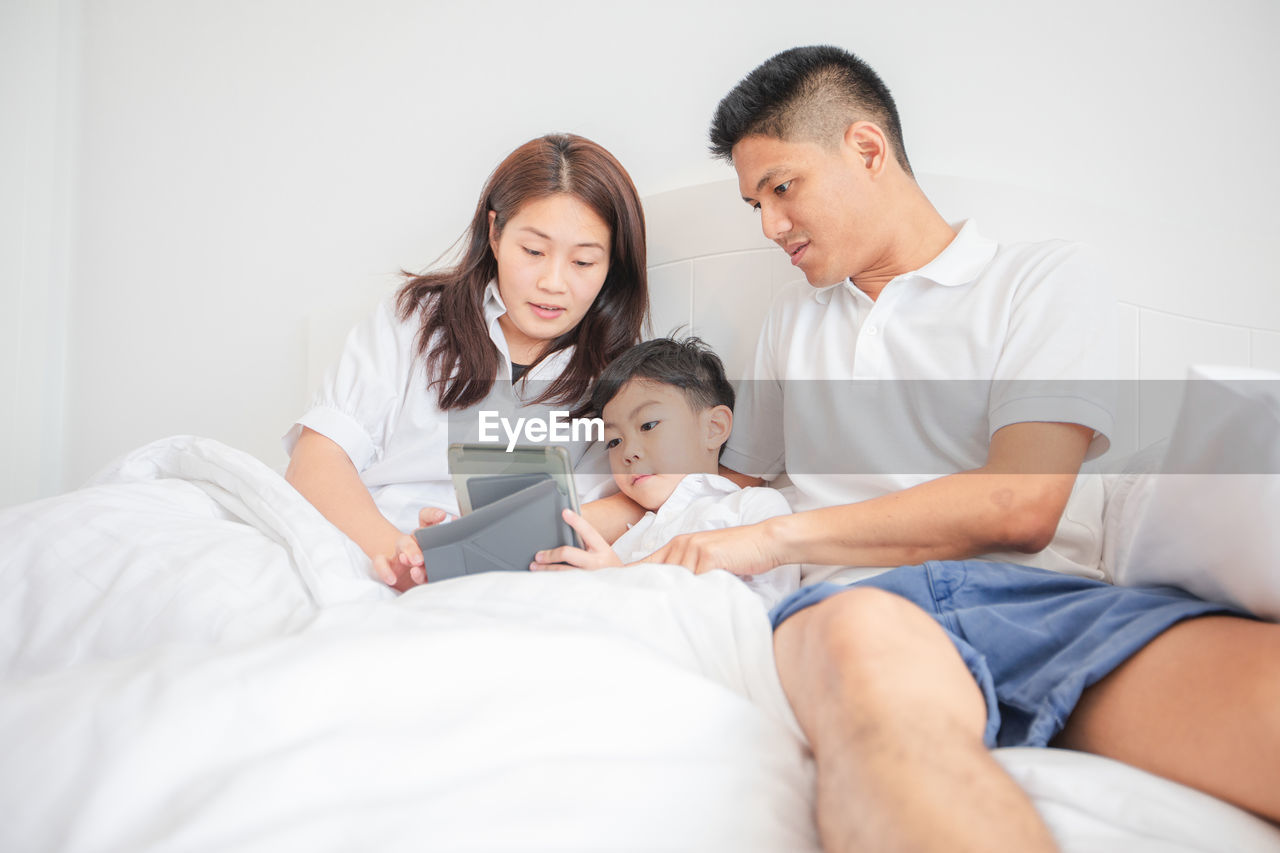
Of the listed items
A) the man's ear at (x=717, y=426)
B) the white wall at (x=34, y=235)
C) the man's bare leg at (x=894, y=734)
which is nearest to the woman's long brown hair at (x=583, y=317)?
the man's ear at (x=717, y=426)

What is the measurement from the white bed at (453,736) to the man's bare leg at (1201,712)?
31 millimetres

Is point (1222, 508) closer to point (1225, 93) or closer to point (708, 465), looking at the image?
point (708, 465)

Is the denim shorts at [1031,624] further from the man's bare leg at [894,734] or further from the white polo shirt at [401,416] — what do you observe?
the white polo shirt at [401,416]

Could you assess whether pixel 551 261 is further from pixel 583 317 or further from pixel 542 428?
pixel 542 428

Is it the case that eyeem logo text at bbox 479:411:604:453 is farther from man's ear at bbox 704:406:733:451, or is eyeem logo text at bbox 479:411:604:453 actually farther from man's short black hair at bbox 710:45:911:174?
man's short black hair at bbox 710:45:911:174

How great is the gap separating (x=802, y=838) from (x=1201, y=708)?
1.02 feet

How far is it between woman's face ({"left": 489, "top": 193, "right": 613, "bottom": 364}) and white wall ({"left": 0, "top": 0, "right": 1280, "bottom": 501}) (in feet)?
1.16

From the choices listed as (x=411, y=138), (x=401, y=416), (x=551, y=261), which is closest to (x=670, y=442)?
(x=551, y=261)

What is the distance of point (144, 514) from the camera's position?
0.92m

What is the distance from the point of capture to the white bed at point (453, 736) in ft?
1.28

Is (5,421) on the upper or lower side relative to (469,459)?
lower

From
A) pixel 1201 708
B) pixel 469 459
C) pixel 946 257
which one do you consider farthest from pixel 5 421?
pixel 1201 708

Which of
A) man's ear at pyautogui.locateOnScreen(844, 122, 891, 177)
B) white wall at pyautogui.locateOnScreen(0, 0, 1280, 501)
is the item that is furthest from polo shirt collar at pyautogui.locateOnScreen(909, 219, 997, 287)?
white wall at pyautogui.locateOnScreen(0, 0, 1280, 501)

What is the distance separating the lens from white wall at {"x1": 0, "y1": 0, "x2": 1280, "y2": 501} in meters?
1.29
